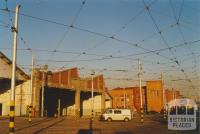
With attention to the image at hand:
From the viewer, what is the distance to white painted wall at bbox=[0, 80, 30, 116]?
50.2 metres

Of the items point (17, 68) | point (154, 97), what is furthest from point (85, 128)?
point (154, 97)

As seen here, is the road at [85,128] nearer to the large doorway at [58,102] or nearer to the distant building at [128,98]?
the large doorway at [58,102]

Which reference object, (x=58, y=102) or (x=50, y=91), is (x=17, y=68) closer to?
(x=50, y=91)

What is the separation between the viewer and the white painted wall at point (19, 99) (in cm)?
5016

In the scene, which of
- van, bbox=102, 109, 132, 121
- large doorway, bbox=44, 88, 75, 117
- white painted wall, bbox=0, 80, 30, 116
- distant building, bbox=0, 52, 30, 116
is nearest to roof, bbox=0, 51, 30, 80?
distant building, bbox=0, 52, 30, 116

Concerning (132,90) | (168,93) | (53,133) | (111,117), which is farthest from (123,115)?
(168,93)

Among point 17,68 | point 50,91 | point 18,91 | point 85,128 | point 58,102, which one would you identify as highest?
point 17,68

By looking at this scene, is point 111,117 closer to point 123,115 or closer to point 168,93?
point 123,115

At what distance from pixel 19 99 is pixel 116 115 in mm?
16139

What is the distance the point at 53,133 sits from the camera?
72.6 feet

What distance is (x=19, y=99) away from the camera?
50.6 metres

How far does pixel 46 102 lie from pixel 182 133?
47.4 metres

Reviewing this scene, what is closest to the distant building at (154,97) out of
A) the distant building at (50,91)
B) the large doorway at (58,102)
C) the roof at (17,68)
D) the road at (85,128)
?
the distant building at (50,91)

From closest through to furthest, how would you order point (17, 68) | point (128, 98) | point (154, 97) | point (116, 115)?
point (116, 115)
point (17, 68)
point (154, 97)
point (128, 98)
